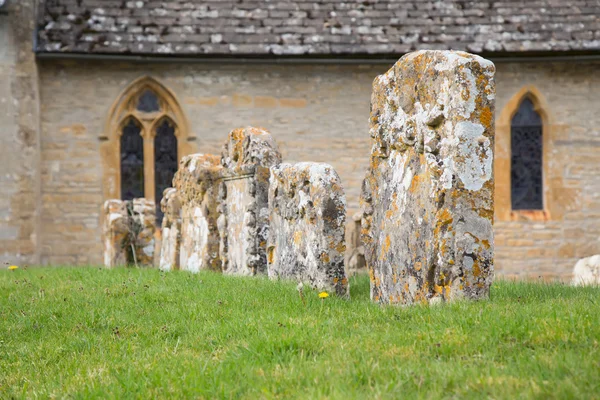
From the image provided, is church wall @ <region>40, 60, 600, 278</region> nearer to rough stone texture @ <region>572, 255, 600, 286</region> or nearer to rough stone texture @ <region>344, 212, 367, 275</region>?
rough stone texture @ <region>344, 212, 367, 275</region>

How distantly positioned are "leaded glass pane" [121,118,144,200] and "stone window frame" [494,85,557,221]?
7803mm

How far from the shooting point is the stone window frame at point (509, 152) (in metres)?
17.7

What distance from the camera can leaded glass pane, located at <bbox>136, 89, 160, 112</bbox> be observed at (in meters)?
17.5

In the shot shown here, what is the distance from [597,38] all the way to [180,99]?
885cm

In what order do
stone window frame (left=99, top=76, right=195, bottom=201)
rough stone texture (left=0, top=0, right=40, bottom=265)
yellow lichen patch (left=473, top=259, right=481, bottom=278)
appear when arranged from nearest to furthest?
yellow lichen patch (left=473, top=259, right=481, bottom=278) < rough stone texture (left=0, top=0, right=40, bottom=265) < stone window frame (left=99, top=76, right=195, bottom=201)

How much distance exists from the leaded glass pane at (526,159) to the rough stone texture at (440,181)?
12085mm

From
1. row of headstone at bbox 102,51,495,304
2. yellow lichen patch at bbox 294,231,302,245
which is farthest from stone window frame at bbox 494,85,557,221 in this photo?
yellow lichen patch at bbox 294,231,302,245

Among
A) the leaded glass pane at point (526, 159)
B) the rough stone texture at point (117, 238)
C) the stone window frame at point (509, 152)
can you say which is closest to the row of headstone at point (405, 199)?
the rough stone texture at point (117, 238)

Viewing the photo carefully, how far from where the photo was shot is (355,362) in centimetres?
439

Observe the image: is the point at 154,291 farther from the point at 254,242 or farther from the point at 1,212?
the point at 1,212

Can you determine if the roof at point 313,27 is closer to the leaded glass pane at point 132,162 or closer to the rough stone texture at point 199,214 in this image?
the leaded glass pane at point 132,162

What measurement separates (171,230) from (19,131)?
5.45 meters

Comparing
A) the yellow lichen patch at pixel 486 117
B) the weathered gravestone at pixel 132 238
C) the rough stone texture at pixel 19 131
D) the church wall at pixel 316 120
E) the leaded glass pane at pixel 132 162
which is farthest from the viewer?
the leaded glass pane at pixel 132 162

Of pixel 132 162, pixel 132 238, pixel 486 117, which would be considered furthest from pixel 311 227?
pixel 132 162
